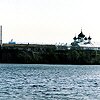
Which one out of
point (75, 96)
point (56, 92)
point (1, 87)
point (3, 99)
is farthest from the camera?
point (1, 87)

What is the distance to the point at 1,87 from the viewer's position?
83688 millimetres

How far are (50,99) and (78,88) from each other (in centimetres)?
1658

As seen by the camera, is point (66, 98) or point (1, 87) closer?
point (66, 98)

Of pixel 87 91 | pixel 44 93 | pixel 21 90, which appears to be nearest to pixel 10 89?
pixel 21 90

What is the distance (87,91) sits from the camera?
79.6 m

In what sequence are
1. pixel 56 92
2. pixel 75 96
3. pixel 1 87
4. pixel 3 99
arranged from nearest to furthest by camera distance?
pixel 3 99 < pixel 75 96 < pixel 56 92 < pixel 1 87

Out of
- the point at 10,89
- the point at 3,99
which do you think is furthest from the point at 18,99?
the point at 10,89

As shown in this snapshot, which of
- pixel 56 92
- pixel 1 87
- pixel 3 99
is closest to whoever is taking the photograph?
pixel 3 99

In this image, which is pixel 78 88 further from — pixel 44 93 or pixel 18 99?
pixel 18 99

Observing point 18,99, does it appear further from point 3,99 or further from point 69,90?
point 69,90

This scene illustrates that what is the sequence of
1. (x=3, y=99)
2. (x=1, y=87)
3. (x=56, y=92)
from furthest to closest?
1. (x=1, y=87)
2. (x=56, y=92)
3. (x=3, y=99)

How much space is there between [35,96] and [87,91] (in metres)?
11.3

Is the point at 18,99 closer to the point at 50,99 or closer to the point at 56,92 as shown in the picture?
the point at 50,99

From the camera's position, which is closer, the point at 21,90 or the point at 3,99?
the point at 3,99
